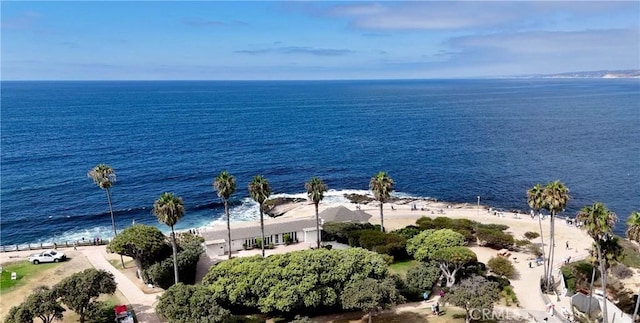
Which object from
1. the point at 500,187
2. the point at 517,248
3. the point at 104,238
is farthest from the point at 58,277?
the point at 500,187

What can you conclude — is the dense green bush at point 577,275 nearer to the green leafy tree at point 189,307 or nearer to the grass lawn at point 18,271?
the green leafy tree at point 189,307

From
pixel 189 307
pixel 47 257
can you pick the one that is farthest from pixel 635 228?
pixel 47 257

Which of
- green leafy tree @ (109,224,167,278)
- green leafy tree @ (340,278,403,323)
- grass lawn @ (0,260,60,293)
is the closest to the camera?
green leafy tree @ (340,278,403,323)

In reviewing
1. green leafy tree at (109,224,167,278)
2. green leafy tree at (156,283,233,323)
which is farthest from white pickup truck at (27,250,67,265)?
green leafy tree at (156,283,233,323)

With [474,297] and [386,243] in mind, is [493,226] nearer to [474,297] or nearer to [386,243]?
[386,243]

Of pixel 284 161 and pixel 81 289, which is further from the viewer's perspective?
pixel 284 161

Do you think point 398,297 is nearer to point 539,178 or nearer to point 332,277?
point 332,277

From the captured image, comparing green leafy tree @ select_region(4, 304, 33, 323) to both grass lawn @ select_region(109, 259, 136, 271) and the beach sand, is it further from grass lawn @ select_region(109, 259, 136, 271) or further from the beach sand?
the beach sand
